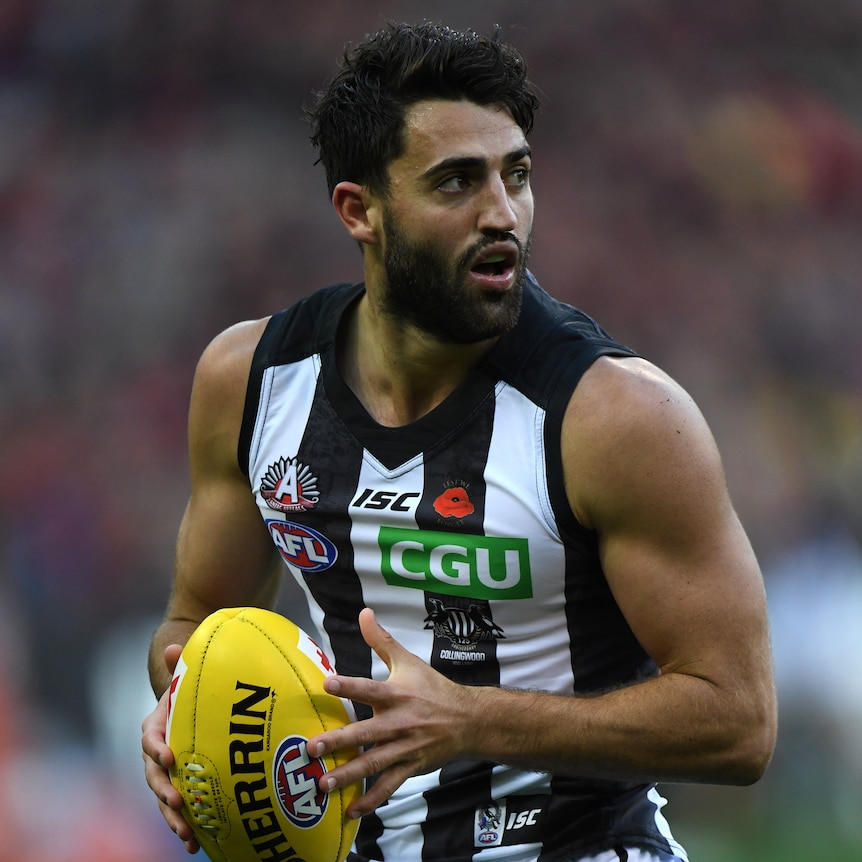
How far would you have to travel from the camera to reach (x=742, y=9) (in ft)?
26.9

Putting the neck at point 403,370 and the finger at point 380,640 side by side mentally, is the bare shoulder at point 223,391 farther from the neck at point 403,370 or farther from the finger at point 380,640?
the finger at point 380,640

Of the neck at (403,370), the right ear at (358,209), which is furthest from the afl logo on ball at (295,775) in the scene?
the right ear at (358,209)

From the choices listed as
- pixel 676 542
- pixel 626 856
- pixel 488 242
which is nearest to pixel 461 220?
pixel 488 242

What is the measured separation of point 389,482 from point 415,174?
2.46 feet

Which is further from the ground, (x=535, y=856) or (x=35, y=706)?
(x=35, y=706)

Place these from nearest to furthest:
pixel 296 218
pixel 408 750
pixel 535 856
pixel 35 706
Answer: pixel 408 750
pixel 535 856
pixel 35 706
pixel 296 218

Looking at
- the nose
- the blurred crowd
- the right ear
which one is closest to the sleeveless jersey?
the nose

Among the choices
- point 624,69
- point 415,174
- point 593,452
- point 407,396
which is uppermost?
point 624,69

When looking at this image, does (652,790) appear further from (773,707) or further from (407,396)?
(407,396)

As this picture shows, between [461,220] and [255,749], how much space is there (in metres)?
1.29

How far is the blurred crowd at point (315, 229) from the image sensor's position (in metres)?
7.04

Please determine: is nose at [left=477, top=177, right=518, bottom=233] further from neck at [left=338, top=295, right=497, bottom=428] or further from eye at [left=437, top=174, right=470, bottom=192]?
neck at [left=338, top=295, right=497, bottom=428]

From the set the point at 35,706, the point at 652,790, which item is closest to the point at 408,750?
the point at 652,790

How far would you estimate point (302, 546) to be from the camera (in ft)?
10.8
